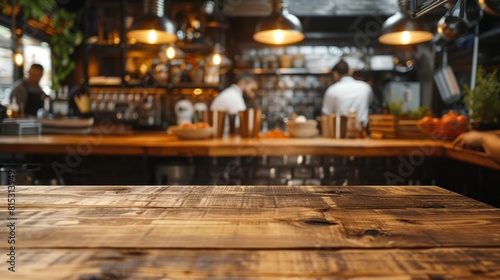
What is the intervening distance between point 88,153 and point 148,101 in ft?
10.4

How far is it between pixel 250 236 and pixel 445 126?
2898 millimetres

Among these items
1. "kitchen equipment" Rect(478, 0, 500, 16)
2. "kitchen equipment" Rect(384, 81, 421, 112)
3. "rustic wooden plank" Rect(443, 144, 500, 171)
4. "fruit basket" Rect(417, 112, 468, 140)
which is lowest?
"rustic wooden plank" Rect(443, 144, 500, 171)

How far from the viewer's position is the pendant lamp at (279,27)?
10.5 ft

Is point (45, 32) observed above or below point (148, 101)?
above

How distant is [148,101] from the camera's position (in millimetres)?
6074

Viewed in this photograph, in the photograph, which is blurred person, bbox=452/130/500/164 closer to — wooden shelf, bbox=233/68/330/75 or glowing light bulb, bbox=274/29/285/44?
glowing light bulb, bbox=274/29/285/44

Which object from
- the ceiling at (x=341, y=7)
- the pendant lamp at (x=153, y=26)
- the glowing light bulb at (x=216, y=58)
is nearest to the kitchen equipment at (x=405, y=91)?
the ceiling at (x=341, y=7)

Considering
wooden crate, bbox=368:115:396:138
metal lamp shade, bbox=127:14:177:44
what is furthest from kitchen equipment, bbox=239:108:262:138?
wooden crate, bbox=368:115:396:138

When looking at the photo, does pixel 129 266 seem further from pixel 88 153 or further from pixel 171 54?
pixel 171 54

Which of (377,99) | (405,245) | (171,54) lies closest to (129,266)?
(405,245)

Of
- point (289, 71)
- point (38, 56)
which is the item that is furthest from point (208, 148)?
point (38, 56)

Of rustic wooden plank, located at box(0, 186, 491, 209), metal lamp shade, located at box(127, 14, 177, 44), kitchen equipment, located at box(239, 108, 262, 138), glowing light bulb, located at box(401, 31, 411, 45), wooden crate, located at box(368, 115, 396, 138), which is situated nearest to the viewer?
rustic wooden plank, located at box(0, 186, 491, 209)

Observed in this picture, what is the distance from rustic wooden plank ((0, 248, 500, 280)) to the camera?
2.00 feet

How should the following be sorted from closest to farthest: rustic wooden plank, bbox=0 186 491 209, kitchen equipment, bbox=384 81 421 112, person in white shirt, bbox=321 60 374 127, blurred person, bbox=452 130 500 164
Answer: rustic wooden plank, bbox=0 186 491 209 < blurred person, bbox=452 130 500 164 < person in white shirt, bbox=321 60 374 127 < kitchen equipment, bbox=384 81 421 112
